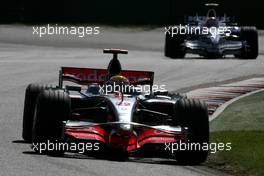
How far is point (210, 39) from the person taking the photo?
3225cm

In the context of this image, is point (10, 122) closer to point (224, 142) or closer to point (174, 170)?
point (224, 142)

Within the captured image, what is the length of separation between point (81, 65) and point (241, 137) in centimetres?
1688

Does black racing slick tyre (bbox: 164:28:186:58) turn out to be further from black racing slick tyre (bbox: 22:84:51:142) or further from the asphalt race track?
black racing slick tyre (bbox: 22:84:51:142)

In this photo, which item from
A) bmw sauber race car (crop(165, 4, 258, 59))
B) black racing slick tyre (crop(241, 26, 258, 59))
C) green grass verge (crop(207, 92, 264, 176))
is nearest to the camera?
green grass verge (crop(207, 92, 264, 176))

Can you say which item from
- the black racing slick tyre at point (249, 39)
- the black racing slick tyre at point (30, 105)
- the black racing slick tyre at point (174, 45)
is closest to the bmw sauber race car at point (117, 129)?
the black racing slick tyre at point (30, 105)

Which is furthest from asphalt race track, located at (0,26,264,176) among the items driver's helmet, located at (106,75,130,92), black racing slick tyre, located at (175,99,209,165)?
driver's helmet, located at (106,75,130,92)

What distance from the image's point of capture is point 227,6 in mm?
50719

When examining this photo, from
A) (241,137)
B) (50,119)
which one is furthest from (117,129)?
(241,137)

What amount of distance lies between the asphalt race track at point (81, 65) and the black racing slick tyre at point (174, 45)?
19.5 inches

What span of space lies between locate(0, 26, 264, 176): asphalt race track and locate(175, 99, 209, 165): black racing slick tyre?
19cm

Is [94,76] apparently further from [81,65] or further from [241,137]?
[81,65]

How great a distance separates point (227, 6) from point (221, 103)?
3133 cm

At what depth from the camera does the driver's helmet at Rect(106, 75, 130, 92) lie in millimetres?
14375

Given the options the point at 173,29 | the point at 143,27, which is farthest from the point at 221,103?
the point at 143,27
